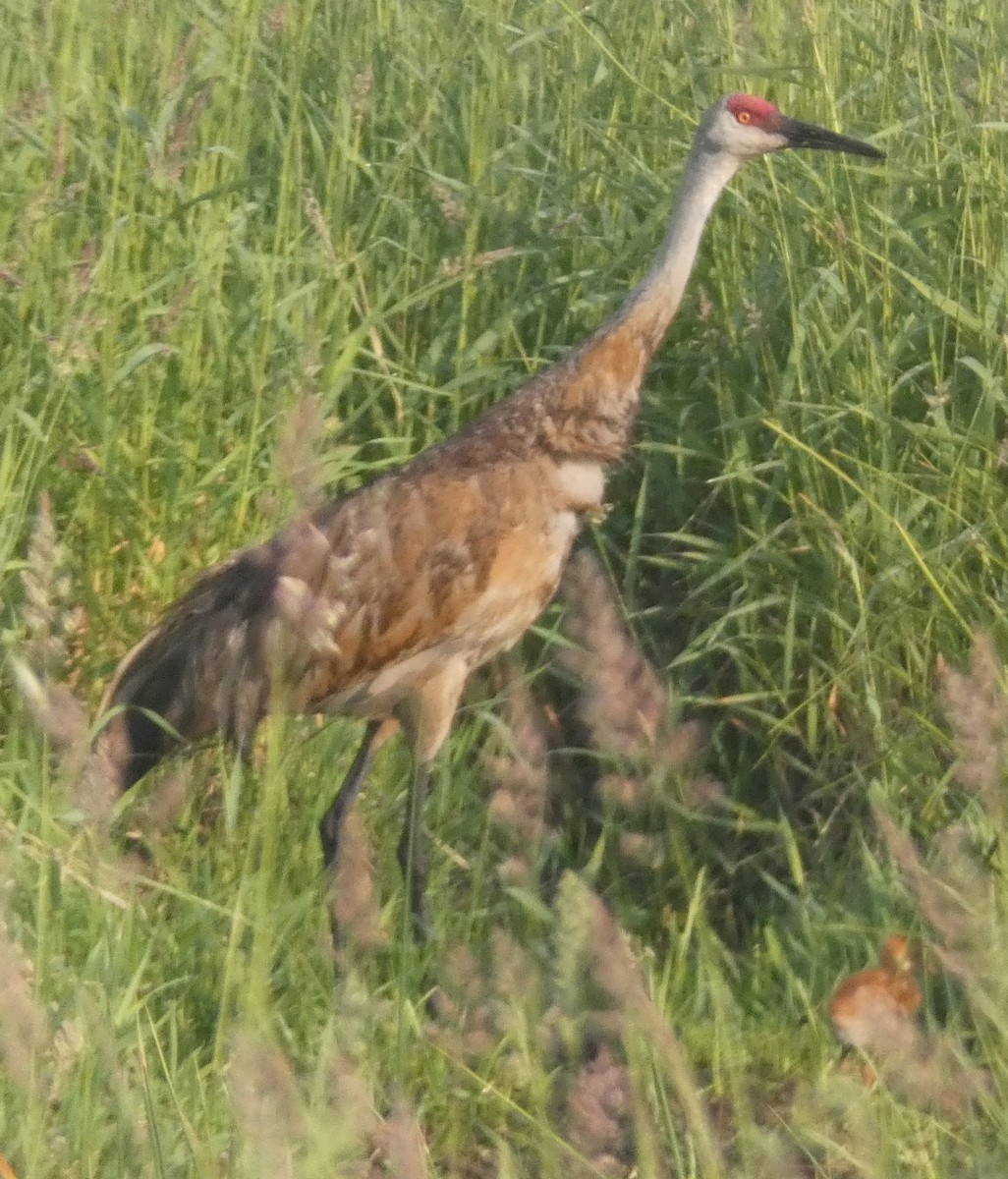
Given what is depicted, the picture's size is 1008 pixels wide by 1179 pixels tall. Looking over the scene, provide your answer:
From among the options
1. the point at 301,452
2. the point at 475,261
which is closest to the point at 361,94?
the point at 475,261

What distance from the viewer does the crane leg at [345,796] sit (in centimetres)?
393

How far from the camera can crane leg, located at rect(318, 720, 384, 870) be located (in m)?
3.93

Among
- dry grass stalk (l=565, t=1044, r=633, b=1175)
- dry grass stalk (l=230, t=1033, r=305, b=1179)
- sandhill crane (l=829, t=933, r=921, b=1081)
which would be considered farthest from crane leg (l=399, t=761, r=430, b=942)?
dry grass stalk (l=230, t=1033, r=305, b=1179)

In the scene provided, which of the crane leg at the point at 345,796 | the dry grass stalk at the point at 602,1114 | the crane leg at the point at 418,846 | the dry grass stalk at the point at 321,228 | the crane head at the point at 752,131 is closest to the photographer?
the dry grass stalk at the point at 602,1114

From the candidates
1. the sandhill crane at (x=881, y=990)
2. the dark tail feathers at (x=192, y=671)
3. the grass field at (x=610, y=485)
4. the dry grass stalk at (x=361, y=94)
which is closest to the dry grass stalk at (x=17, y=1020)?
the grass field at (x=610, y=485)

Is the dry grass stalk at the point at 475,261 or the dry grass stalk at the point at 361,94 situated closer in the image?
the dry grass stalk at the point at 475,261

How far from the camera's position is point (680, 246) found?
14.0 ft

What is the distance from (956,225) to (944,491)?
1.94 ft

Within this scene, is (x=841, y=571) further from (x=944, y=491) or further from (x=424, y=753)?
(x=424, y=753)

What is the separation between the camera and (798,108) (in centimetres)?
468

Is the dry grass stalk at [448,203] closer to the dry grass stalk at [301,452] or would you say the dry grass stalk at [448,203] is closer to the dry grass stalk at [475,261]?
the dry grass stalk at [475,261]

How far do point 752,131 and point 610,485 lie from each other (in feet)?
2.74

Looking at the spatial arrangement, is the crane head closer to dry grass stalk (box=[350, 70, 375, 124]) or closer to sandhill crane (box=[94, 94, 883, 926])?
sandhill crane (box=[94, 94, 883, 926])

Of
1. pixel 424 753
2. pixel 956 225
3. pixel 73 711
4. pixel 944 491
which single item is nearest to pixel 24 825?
pixel 424 753
